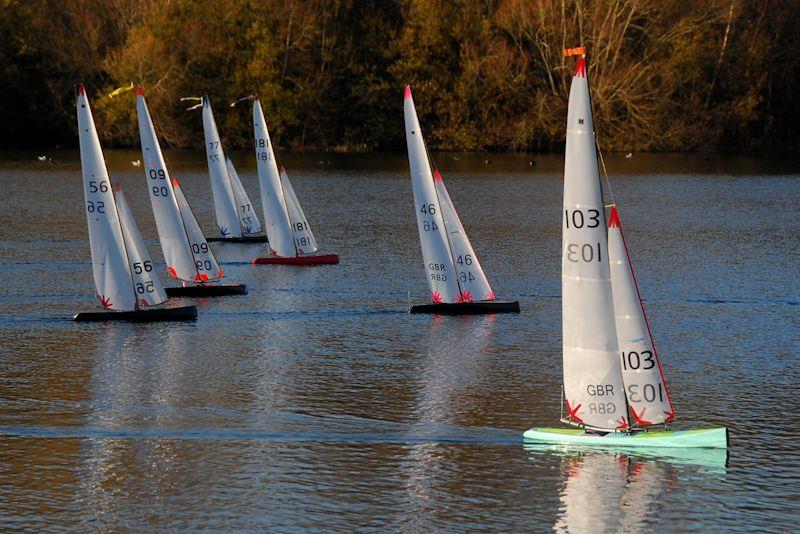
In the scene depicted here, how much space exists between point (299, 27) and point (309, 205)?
→ 160ft

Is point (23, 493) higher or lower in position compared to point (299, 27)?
lower

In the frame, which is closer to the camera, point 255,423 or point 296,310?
point 255,423

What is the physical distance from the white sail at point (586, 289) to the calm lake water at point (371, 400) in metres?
1.36

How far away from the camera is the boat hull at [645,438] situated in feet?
72.5

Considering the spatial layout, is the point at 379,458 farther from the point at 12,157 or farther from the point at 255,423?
the point at 12,157

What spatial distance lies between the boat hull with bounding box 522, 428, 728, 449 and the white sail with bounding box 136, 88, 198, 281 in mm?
17831

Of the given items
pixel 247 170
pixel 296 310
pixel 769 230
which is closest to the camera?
pixel 296 310

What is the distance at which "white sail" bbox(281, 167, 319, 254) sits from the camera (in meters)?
45.2

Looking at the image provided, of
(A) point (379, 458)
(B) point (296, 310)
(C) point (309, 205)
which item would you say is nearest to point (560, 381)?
(A) point (379, 458)

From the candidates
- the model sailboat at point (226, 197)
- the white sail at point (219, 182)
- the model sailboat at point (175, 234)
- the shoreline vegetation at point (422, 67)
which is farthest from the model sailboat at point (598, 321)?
the shoreline vegetation at point (422, 67)

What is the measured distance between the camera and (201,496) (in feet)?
68.9

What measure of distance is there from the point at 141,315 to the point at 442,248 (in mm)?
8276

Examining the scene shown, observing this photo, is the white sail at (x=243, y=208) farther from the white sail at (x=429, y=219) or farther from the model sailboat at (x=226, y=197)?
the white sail at (x=429, y=219)

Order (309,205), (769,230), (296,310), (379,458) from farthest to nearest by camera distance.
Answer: (309,205) < (769,230) < (296,310) < (379,458)
